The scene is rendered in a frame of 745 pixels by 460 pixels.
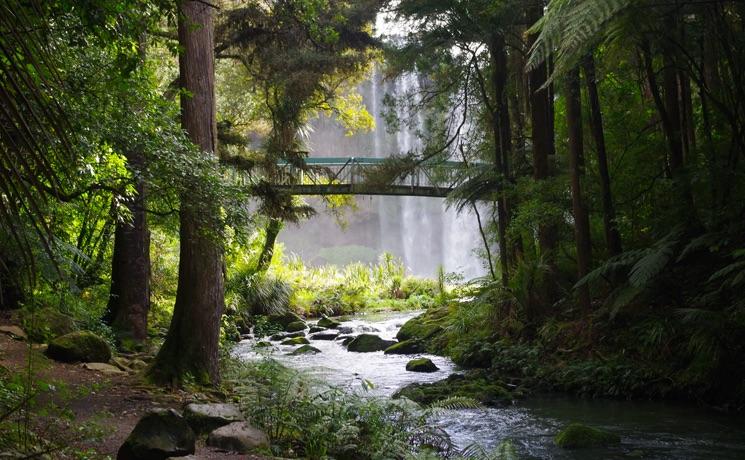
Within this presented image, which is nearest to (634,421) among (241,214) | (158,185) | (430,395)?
(430,395)

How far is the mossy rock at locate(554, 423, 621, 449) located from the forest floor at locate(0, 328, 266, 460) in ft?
9.21

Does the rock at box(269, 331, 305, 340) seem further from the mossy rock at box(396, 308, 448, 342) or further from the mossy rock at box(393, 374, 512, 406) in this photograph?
the mossy rock at box(393, 374, 512, 406)

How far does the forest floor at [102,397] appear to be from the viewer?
471cm

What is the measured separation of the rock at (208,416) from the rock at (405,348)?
724 cm

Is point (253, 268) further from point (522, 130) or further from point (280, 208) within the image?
point (522, 130)

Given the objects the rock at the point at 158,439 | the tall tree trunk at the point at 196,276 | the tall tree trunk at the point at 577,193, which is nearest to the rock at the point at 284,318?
the tall tree trunk at the point at 577,193

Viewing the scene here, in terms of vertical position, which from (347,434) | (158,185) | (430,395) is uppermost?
(158,185)

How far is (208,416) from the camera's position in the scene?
217 inches

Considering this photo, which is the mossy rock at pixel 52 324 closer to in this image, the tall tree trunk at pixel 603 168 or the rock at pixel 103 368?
the rock at pixel 103 368

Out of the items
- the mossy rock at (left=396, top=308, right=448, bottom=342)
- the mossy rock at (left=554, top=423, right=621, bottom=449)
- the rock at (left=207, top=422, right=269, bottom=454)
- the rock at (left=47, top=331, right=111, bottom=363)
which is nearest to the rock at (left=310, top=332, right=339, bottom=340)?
the mossy rock at (left=396, top=308, right=448, bottom=342)

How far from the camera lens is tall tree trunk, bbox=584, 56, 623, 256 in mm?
9297

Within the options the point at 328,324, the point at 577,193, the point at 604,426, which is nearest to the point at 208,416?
the point at 604,426

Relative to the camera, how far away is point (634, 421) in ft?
22.6

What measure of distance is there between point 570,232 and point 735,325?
4579 millimetres
